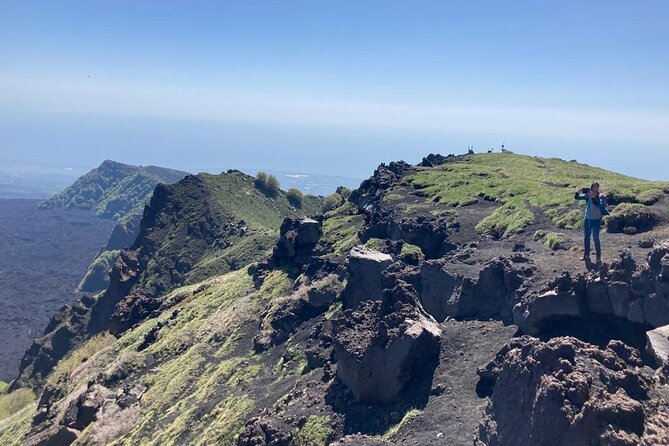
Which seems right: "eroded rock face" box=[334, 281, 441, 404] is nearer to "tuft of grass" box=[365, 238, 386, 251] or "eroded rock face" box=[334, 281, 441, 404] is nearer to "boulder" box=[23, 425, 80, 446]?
"tuft of grass" box=[365, 238, 386, 251]

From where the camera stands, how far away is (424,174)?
255 feet

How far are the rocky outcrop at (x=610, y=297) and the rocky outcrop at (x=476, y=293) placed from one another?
3832mm

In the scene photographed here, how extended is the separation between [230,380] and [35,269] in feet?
565

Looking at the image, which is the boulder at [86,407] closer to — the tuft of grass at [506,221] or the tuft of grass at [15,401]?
the tuft of grass at [506,221]

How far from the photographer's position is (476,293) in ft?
110

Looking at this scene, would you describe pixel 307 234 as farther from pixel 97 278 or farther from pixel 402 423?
pixel 97 278

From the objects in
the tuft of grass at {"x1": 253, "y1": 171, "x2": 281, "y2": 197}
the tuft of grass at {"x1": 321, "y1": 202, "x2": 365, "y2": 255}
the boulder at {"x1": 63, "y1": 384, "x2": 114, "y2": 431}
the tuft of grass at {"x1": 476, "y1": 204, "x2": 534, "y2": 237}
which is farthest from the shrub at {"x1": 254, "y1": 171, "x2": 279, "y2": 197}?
the boulder at {"x1": 63, "y1": 384, "x2": 114, "y2": 431}

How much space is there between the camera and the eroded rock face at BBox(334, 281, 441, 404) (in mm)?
28438

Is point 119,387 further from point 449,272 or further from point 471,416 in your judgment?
point 471,416

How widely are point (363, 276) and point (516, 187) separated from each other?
24.5 m

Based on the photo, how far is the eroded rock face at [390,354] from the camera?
93.3 ft


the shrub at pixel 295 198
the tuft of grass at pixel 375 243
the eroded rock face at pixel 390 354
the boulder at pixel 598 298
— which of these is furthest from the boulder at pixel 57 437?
the shrub at pixel 295 198

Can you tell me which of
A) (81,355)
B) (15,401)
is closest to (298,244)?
(81,355)

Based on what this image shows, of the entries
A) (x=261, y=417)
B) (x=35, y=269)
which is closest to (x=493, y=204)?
(x=261, y=417)
